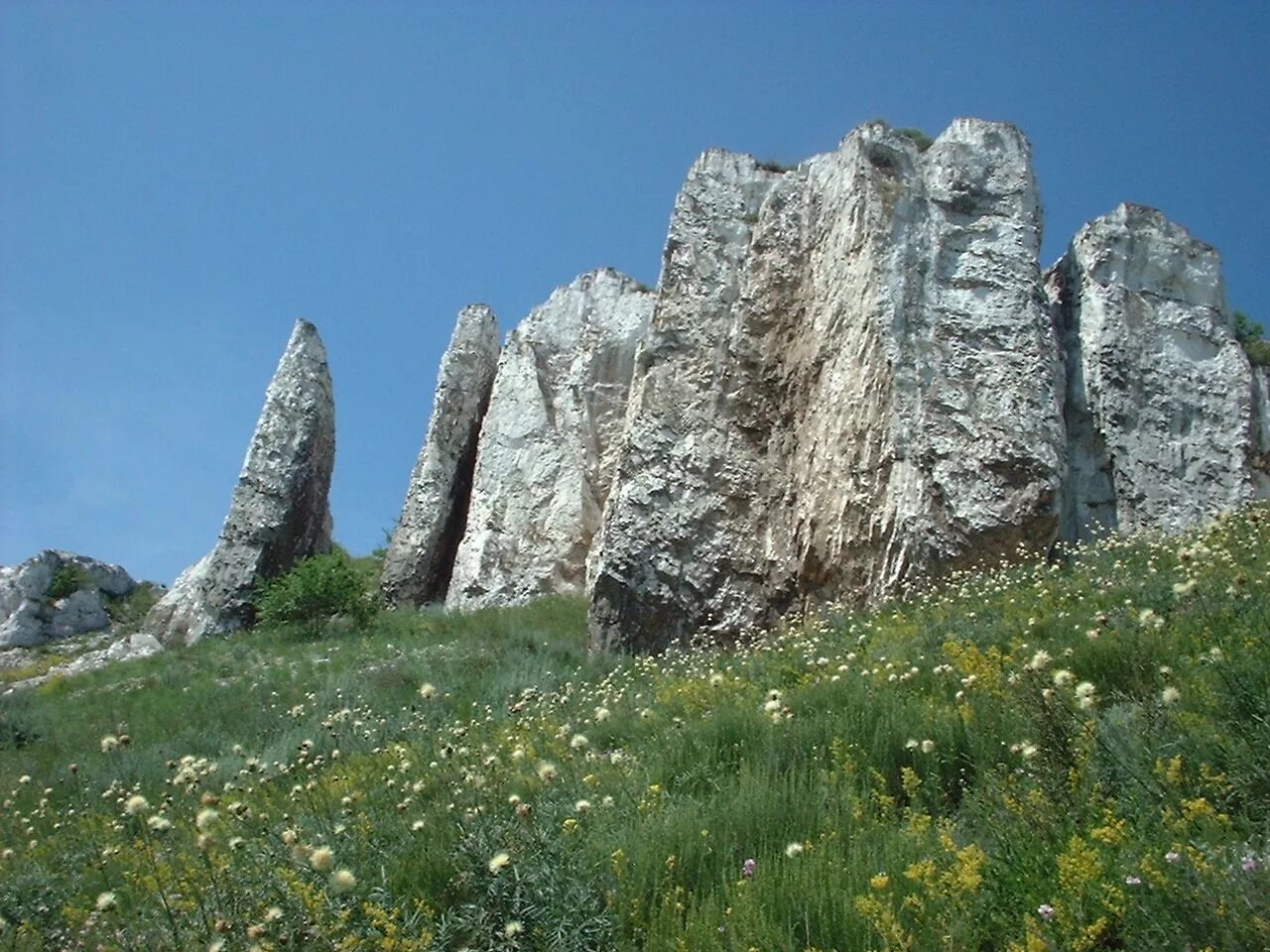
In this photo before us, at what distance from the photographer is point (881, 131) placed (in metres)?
13.3

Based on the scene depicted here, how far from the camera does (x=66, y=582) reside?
24406 mm

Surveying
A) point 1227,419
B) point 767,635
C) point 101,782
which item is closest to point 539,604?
point 767,635

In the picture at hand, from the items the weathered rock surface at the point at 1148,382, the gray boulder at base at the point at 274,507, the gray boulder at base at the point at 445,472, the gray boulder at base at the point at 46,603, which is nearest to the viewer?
the weathered rock surface at the point at 1148,382

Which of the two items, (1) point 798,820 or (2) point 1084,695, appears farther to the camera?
(1) point 798,820

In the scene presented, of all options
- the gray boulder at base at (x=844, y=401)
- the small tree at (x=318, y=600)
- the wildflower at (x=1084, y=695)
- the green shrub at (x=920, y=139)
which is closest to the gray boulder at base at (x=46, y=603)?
the small tree at (x=318, y=600)

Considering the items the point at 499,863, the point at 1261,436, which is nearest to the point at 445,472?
the point at 1261,436

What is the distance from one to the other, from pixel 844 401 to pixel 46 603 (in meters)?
20.5

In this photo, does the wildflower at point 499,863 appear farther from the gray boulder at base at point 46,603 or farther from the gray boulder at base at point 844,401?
the gray boulder at base at point 46,603

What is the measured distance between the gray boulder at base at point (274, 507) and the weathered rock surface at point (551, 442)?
3660 millimetres

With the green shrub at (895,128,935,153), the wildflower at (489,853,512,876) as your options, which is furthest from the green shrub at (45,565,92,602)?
the wildflower at (489,853,512,876)

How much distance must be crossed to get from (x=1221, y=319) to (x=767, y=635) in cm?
798

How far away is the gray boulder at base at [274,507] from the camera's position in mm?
19234

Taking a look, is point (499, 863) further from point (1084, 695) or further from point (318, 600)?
point (318, 600)

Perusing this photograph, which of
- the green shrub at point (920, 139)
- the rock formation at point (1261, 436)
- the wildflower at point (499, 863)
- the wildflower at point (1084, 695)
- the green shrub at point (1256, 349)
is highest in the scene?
the green shrub at point (920, 139)
